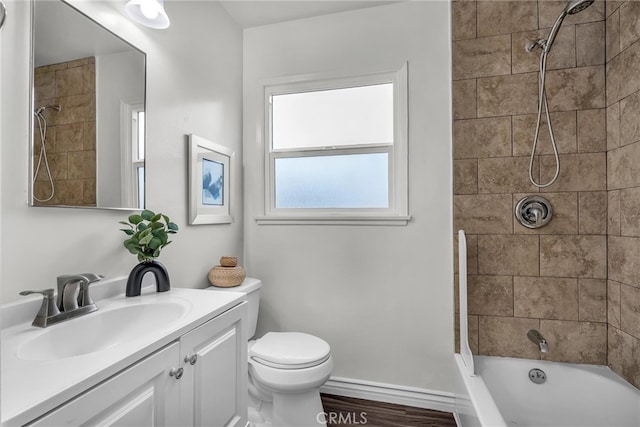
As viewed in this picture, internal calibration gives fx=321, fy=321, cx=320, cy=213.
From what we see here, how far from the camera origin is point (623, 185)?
1.53 meters

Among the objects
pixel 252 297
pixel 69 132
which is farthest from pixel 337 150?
pixel 69 132

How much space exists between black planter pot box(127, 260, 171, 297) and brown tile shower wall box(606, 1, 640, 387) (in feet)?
6.86

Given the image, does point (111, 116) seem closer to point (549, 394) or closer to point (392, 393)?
point (392, 393)

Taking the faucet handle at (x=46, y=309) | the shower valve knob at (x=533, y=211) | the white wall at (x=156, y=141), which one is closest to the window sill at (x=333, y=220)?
the white wall at (x=156, y=141)

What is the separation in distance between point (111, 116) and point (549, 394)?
2441 millimetres

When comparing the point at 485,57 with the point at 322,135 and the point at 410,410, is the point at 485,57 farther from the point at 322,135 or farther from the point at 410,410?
the point at 410,410

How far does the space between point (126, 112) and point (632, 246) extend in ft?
7.69

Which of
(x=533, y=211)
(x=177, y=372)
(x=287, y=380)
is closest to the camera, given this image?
(x=177, y=372)

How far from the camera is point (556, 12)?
67.6 inches

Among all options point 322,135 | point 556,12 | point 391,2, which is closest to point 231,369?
point 322,135

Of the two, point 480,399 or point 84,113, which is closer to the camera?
point 84,113

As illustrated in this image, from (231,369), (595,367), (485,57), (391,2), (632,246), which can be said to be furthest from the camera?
(391,2)

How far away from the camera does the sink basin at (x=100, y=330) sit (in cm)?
91

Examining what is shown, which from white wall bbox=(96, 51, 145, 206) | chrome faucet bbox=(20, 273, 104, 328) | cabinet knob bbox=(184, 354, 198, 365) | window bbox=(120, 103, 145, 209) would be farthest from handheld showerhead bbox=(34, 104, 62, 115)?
cabinet knob bbox=(184, 354, 198, 365)
